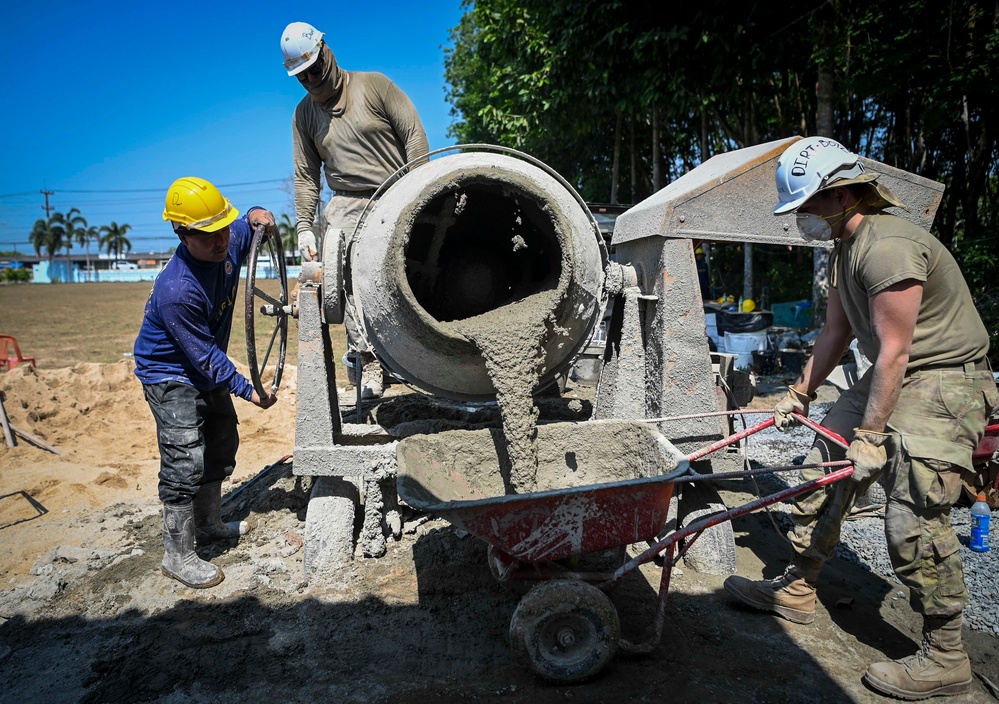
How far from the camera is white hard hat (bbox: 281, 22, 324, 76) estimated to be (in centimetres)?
368

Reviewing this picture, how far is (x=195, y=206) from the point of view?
2832 millimetres

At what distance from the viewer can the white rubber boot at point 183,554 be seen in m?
2.97

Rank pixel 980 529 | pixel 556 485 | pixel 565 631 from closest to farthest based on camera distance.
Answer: pixel 565 631 → pixel 556 485 → pixel 980 529

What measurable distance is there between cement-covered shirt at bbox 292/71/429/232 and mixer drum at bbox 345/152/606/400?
0.96 m

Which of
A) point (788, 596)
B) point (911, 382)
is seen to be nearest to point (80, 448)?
point (788, 596)

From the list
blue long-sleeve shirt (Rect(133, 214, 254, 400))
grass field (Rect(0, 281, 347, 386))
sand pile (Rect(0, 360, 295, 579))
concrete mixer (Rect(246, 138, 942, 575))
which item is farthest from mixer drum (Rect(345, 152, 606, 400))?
grass field (Rect(0, 281, 347, 386))

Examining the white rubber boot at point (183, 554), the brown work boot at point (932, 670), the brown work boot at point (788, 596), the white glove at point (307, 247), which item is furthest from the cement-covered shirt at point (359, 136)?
the brown work boot at point (932, 670)

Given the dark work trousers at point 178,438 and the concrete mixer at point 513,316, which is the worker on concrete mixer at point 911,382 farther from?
the dark work trousers at point 178,438

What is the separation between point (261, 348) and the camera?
1079 centimetres

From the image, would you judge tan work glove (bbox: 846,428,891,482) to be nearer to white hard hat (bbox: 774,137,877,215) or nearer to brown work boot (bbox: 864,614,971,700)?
brown work boot (bbox: 864,614,971,700)

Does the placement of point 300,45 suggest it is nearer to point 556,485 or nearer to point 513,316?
point 513,316

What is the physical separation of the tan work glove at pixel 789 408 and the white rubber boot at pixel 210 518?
291 centimetres

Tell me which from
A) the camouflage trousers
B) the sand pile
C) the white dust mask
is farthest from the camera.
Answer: the sand pile

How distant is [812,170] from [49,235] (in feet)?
244
